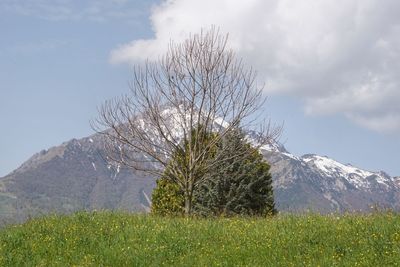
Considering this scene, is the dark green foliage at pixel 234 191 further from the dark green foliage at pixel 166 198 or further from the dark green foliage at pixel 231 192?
the dark green foliage at pixel 166 198

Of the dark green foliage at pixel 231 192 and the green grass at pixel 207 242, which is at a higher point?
the dark green foliage at pixel 231 192

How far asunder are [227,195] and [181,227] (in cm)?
1224

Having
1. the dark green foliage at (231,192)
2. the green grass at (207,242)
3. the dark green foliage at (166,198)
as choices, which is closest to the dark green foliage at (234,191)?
the dark green foliage at (231,192)

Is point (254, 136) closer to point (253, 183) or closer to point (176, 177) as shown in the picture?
point (253, 183)

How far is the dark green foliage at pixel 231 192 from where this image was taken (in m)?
27.3

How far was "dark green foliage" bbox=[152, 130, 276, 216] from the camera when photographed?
27.3 m

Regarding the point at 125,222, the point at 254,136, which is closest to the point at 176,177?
the point at 254,136

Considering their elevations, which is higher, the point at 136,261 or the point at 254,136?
the point at 254,136

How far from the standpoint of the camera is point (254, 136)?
1027 inches

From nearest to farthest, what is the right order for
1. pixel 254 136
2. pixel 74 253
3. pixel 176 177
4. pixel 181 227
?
pixel 74 253 < pixel 181 227 < pixel 176 177 < pixel 254 136

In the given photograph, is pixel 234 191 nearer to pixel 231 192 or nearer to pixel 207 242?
pixel 231 192

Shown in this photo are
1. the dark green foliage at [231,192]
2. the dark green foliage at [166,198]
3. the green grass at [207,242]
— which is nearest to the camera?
the green grass at [207,242]

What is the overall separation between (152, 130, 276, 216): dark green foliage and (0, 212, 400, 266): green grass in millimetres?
10660

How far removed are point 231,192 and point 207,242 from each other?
46.7 ft
